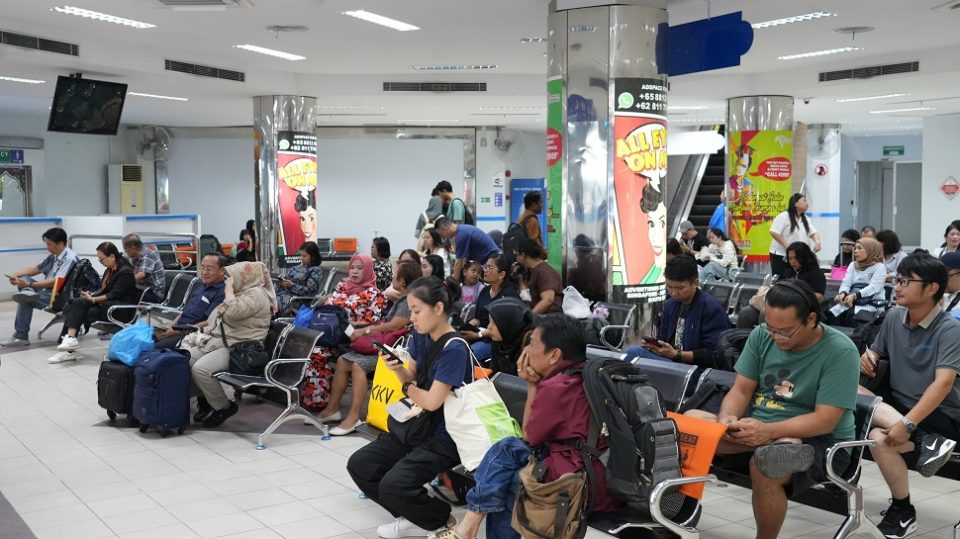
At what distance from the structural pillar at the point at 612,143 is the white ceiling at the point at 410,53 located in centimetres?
106

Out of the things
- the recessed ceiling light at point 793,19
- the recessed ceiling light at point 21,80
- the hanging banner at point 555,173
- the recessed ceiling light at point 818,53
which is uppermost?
the recessed ceiling light at point 818,53

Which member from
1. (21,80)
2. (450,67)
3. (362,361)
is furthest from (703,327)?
(21,80)

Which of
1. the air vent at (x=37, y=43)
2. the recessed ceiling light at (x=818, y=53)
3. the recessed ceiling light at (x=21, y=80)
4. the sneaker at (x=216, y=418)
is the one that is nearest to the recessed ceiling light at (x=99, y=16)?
the air vent at (x=37, y=43)

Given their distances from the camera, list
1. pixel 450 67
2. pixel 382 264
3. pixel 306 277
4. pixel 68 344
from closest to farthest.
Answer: pixel 306 277
pixel 68 344
pixel 382 264
pixel 450 67

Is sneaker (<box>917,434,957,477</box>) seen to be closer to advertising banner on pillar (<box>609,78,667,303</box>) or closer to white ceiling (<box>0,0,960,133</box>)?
advertising banner on pillar (<box>609,78,667,303</box>)

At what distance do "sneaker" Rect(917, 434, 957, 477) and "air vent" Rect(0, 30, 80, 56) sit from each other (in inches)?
371

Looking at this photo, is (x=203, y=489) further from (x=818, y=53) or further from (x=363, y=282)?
(x=818, y=53)

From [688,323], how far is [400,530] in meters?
2.05

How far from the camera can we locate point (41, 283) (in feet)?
35.9

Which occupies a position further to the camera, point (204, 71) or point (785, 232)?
point (204, 71)

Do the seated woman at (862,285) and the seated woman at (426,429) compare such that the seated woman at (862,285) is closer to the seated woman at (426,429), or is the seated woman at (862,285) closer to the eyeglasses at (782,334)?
the eyeglasses at (782,334)

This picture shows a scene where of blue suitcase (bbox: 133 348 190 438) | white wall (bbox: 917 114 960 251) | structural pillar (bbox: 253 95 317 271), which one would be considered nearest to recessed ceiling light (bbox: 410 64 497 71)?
structural pillar (bbox: 253 95 317 271)

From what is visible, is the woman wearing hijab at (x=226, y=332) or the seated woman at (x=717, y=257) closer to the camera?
the woman wearing hijab at (x=226, y=332)

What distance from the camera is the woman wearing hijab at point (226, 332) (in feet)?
22.7
